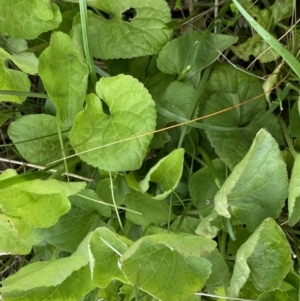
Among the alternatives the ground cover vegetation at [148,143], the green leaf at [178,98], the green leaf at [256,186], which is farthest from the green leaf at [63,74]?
the green leaf at [256,186]

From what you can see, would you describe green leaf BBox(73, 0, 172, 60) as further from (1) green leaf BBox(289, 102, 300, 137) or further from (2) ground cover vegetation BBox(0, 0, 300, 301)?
(1) green leaf BBox(289, 102, 300, 137)

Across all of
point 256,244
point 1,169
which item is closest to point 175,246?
point 256,244

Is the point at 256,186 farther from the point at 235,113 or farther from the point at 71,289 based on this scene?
the point at 71,289

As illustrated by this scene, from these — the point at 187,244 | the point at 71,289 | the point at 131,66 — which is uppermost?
the point at 131,66

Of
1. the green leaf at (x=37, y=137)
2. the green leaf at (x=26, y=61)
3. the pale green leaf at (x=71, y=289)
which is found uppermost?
the green leaf at (x=26, y=61)

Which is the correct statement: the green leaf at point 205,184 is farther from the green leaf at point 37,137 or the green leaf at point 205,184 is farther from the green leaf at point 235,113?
the green leaf at point 37,137

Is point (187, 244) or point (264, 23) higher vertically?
point (264, 23)

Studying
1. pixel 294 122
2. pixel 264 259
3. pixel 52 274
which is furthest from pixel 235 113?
pixel 52 274

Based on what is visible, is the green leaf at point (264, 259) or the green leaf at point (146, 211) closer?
the green leaf at point (264, 259)
